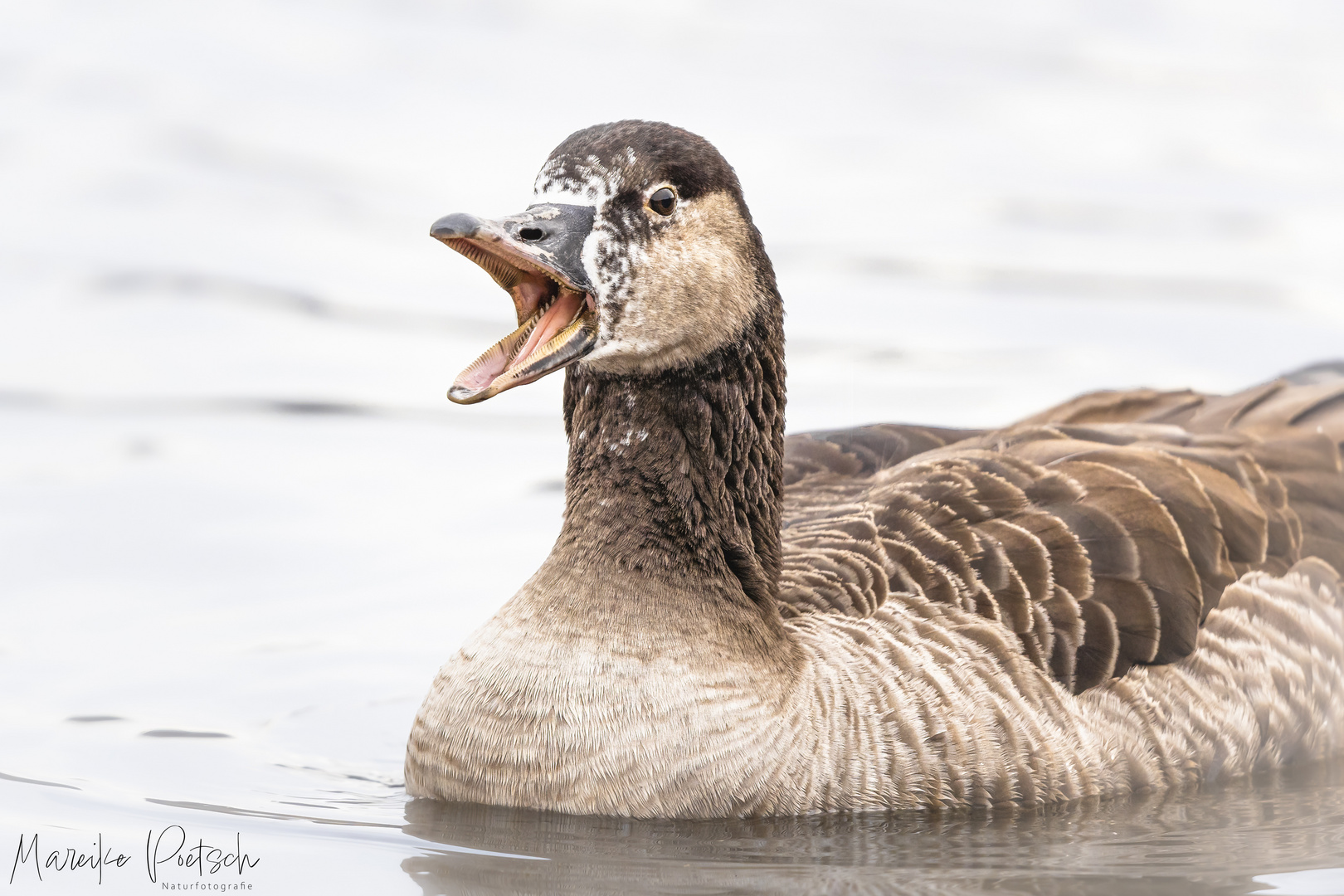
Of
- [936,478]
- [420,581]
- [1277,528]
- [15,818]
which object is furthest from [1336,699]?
[15,818]

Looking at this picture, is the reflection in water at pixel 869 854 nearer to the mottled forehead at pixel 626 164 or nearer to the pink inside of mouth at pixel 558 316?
the pink inside of mouth at pixel 558 316

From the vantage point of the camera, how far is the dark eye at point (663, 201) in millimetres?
7578

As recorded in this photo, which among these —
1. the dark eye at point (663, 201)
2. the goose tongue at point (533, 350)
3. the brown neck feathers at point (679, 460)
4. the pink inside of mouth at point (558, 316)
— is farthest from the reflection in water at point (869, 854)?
the dark eye at point (663, 201)

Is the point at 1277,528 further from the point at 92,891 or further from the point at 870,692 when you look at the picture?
the point at 92,891

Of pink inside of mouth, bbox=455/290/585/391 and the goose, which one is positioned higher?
pink inside of mouth, bbox=455/290/585/391

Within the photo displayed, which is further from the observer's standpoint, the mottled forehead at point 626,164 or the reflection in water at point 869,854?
the mottled forehead at point 626,164

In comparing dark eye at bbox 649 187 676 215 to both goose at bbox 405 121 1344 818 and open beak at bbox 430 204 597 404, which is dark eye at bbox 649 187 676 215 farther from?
open beak at bbox 430 204 597 404

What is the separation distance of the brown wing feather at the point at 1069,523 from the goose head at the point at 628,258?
1330mm

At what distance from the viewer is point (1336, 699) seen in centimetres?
929

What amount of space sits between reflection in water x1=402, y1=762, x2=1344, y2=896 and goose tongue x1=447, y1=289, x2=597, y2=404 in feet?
6.01

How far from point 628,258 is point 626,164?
39 centimetres

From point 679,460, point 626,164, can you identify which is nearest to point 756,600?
point 679,460

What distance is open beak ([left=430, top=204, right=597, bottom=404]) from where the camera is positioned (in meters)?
7.04

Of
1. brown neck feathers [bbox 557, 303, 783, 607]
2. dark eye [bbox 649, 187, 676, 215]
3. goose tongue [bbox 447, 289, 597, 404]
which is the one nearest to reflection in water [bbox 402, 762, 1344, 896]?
brown neck feathers [bbox 557, 303, 783, 607]
